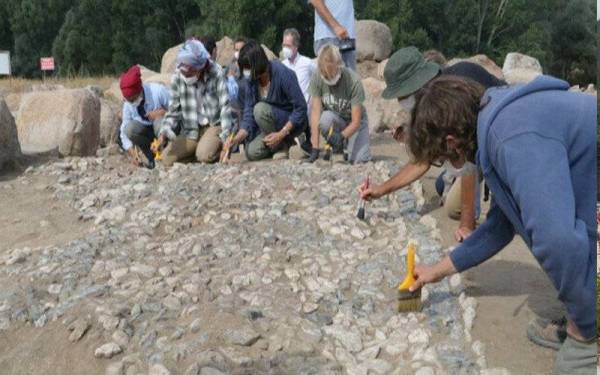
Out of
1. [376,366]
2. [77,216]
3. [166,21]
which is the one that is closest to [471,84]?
[376,366]

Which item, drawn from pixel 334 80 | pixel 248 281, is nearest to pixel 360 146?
pixel 334 80

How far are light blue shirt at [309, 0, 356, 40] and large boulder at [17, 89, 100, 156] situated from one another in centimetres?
292

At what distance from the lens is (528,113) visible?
2164 millimetres

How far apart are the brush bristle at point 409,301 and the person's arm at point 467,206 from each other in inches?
34.2

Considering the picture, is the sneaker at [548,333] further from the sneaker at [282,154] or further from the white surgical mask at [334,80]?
the sneaker at [282,154]

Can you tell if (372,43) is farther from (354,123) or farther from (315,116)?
(354,123)

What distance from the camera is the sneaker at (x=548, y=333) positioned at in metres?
2.89

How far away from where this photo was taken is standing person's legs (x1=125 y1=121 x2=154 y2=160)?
6.88 m

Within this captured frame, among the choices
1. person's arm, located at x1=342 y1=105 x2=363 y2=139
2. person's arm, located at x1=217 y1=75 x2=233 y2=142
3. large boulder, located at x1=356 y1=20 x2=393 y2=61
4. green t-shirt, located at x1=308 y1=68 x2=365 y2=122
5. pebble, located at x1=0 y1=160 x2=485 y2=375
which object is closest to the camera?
pebble, located at x1=0 y1=160 x2=485 y2=375

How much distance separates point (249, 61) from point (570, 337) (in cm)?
434

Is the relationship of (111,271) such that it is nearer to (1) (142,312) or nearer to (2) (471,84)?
(1) (142,312)

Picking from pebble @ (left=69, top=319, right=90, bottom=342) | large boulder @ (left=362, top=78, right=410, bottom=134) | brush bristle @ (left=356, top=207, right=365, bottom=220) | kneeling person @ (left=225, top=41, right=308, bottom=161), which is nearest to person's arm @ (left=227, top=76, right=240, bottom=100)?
kneeling person @ (left=225, top=41, right=308, bottom=161)

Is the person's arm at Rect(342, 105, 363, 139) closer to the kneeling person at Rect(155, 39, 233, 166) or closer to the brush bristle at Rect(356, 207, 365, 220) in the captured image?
the kneeling person at Rect(155, 39, 233, 166)

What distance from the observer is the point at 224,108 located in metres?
6.54
